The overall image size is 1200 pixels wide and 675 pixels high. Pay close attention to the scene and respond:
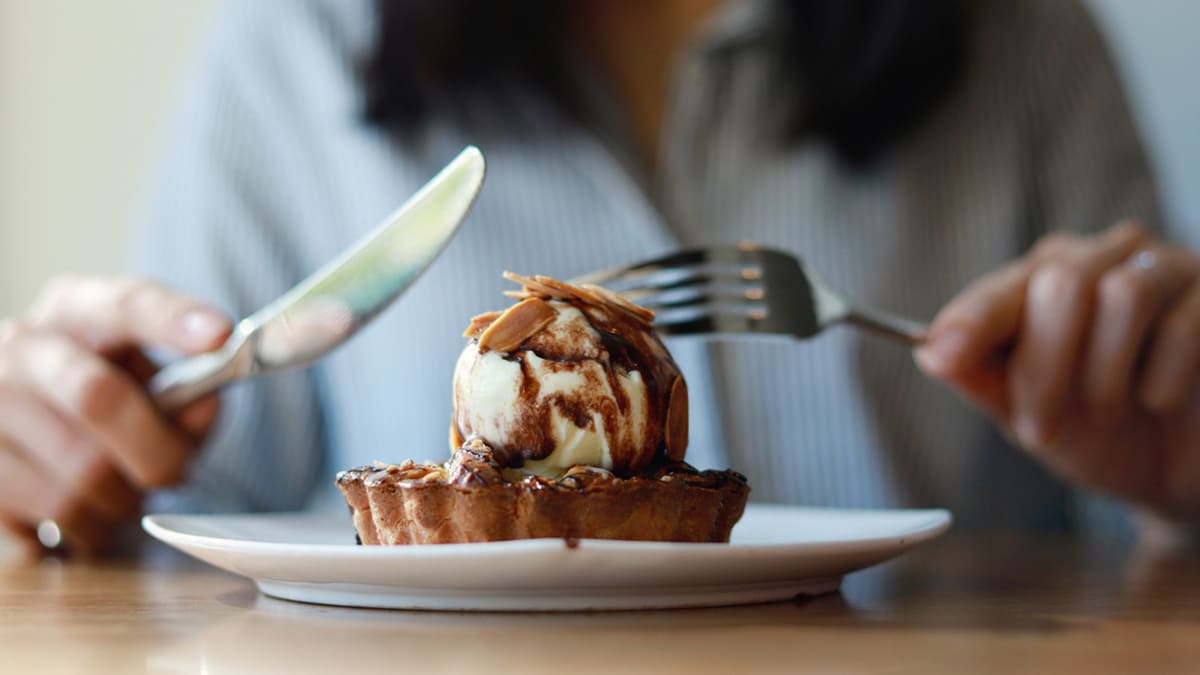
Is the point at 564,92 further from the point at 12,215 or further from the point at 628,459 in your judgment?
the point at 12,215

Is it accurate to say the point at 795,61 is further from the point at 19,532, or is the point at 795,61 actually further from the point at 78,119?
the point at 78,119

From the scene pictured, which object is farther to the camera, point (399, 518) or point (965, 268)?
point (965, 268)

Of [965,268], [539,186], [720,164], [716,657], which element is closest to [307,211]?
[539,186]

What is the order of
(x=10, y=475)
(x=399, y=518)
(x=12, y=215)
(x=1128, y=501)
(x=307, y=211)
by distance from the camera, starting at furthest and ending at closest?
1. (x=12, y=215)
2. (x=307, y=211)
3. (x=1128, y=501)
4. (x=10, y=475)
5. (x=399, y=518)

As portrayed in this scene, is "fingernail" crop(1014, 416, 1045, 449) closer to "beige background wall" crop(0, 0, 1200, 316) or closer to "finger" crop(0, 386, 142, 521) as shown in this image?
"finger" crop(0, 386, 142, 521)

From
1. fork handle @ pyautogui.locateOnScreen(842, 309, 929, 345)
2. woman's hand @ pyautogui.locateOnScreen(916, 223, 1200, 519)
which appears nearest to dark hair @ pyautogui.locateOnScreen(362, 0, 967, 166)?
woman's hand @ pyautogui.locateOnScreen(916, 223, 1200, 519)

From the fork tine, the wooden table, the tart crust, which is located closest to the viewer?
the wooden table

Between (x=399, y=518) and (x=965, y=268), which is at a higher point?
(x=965, y=268)

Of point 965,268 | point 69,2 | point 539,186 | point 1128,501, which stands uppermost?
point 69,2

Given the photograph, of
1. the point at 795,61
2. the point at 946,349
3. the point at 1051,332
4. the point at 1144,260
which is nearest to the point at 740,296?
the point at 946,349
